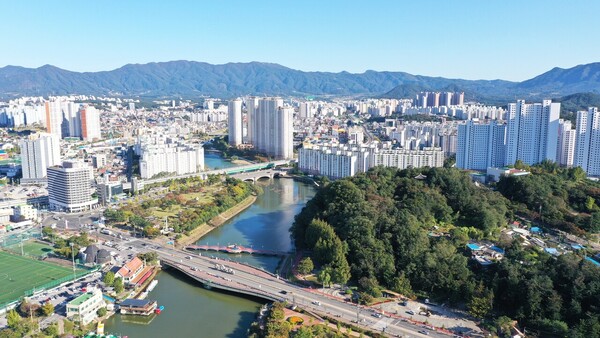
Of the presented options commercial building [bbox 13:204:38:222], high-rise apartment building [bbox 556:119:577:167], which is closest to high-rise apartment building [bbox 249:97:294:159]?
high-rise apartment building [bbox 556:119:577:167]

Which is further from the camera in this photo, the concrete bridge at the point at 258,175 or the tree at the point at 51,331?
the concrete bridge at the point at 258,175

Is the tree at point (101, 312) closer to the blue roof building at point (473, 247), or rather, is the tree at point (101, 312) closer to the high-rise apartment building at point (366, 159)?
the blue roof building at point (473, 247)

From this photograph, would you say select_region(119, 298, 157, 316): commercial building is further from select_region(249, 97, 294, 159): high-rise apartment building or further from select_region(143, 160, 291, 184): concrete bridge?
select_region(249, 97, 294, 159): high-rise apartment building

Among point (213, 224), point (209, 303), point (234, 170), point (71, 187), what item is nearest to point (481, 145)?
point (234, 170)

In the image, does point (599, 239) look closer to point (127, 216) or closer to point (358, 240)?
point (358, 240)

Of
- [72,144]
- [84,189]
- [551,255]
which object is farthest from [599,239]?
[72,144]

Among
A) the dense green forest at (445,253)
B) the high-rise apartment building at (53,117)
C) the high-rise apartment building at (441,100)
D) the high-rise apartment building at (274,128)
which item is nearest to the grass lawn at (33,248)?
the dense green forest at (445,253)
